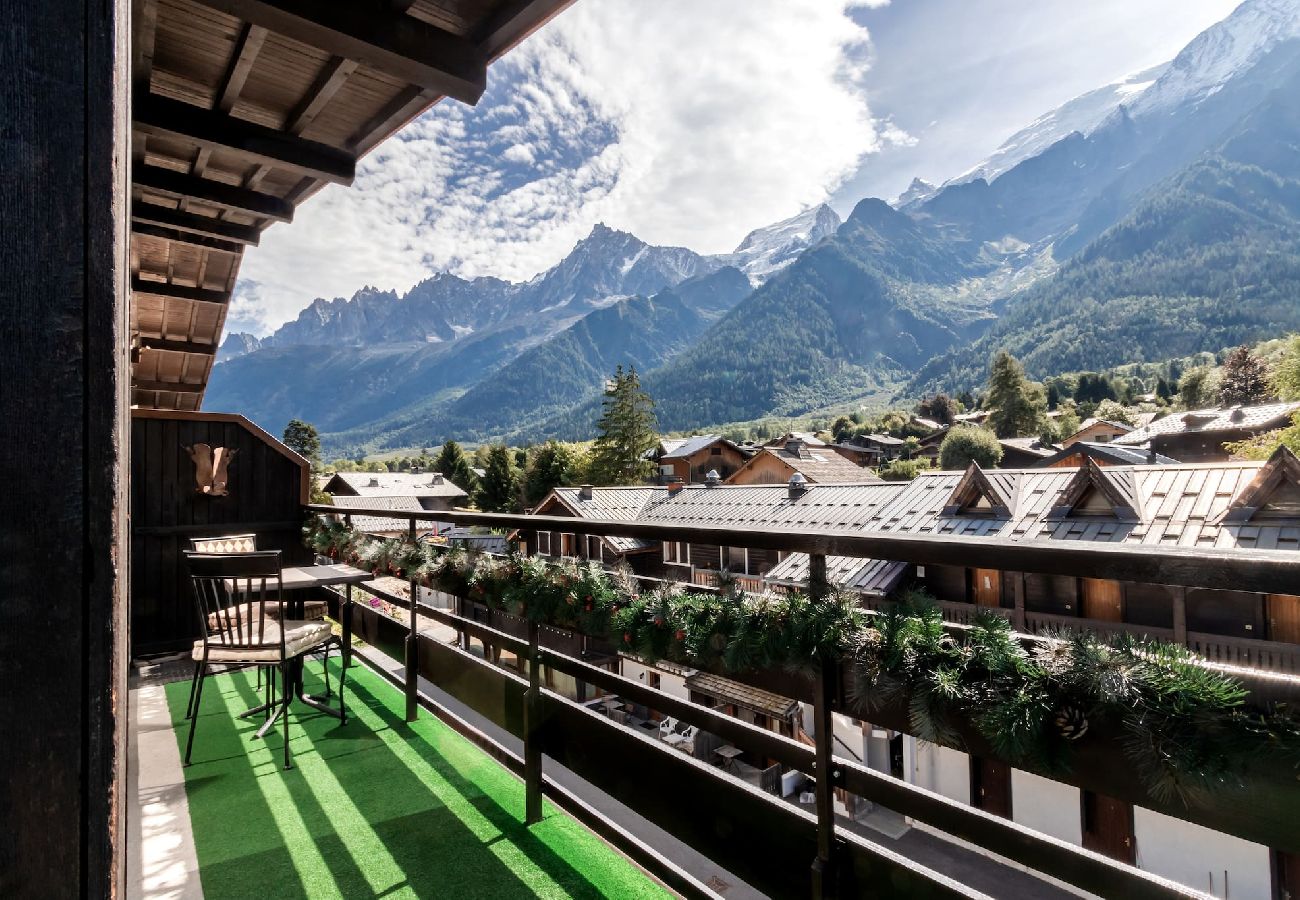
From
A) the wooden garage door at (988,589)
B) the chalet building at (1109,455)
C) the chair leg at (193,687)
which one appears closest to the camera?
the chair leg at (193,687)

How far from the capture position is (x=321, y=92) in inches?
103

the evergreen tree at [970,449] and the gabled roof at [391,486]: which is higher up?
the evergreen tree at [970,449]

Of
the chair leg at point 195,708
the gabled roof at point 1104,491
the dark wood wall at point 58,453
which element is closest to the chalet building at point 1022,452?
the gabled roof at point 1104,491

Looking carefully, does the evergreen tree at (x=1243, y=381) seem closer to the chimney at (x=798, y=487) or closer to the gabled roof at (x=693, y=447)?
the gabled roof at (x=693, y=447)

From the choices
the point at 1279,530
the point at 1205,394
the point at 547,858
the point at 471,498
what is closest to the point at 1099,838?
the point at 1279,530

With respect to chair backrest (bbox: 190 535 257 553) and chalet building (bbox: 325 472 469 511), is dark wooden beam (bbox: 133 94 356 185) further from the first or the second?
chalet building (bbox: 325 472 469 511)

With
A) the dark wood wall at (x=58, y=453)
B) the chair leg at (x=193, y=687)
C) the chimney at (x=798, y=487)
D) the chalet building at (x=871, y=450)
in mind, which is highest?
the chalet building at (x=871, y=450)

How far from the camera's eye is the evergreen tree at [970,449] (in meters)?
43.3

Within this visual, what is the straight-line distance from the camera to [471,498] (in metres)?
48.7

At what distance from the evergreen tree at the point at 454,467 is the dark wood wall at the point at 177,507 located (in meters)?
48.5

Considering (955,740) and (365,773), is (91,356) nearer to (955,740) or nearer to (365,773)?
(955,740)

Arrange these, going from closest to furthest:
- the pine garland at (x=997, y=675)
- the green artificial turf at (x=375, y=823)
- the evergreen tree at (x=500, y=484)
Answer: the pine garland at (x=997, y=675) → the green artificial turf at (x=375, y=823) → the evergreen tree at (x=500, y=484)

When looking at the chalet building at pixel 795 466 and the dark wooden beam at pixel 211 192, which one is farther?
the chalet building at pixel 795 466

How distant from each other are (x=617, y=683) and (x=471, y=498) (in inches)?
1908
